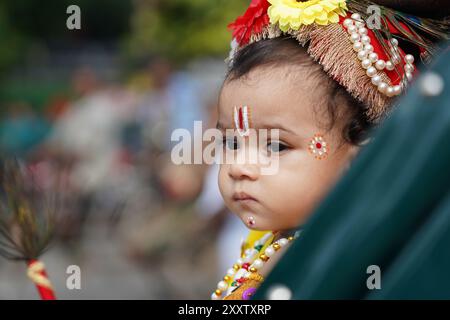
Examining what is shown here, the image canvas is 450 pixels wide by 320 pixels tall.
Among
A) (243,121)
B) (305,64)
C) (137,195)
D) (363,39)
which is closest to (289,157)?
(243,121)

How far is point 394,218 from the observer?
1.04 m

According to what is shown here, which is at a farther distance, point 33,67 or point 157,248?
point 33,67

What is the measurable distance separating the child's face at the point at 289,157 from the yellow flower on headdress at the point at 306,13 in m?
0.13

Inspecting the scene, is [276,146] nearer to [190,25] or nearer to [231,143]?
[231,143]

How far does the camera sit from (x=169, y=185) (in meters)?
6.98

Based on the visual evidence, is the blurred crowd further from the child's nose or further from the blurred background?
the child's nose

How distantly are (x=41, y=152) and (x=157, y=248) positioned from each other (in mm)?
4490

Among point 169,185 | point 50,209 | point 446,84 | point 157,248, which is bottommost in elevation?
point 157,248

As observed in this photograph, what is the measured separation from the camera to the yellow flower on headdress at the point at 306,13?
78.5 inches

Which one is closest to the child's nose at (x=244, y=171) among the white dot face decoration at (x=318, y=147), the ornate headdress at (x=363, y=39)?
the white dot face decoration at (x=318, y=147)

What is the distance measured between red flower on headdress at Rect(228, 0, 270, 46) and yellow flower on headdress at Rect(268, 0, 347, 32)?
2.9 inches

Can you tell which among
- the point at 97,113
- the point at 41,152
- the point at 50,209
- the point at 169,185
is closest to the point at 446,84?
the point at 50,209

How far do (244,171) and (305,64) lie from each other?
0.33 meters
